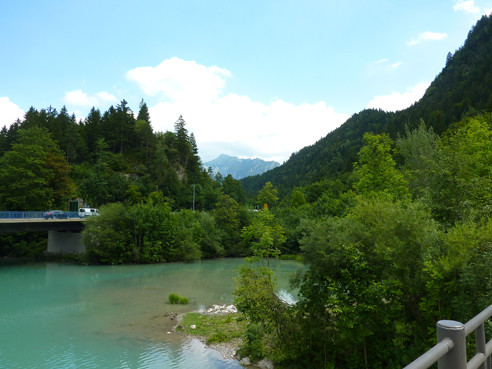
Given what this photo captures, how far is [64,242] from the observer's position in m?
47.0

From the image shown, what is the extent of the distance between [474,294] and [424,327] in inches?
94.5

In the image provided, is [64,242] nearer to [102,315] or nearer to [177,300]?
[177,300]

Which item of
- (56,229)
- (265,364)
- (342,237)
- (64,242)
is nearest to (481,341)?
(342,237)

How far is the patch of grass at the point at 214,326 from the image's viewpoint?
16.2m

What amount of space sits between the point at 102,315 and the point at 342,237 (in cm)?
1605

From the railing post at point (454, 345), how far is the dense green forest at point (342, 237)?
23.3 feet

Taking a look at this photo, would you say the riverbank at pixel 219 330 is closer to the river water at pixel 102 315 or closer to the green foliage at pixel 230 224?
the river water at pixel 102 315

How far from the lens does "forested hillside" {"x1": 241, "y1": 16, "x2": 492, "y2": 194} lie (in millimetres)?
76375

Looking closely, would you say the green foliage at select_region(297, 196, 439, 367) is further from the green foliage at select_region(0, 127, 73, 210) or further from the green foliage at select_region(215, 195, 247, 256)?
the green foliage at select_region(0, 127, 73, 210)

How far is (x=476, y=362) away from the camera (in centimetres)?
238

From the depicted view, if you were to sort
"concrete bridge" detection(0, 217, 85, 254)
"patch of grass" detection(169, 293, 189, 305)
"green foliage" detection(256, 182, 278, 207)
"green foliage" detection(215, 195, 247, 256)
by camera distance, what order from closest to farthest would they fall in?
1. "patch of grass" detection(169, 293, 189, 305)
2. "concrete bridge" detection(0, 217, 85, 254)
3. "green foliage" detection(215, 195, 247, 256)
4. "green foliage" detection(256, 182, 278, 207)

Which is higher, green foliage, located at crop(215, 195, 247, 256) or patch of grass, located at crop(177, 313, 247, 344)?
green foliage, located at crop(215, 195, 247, 256)

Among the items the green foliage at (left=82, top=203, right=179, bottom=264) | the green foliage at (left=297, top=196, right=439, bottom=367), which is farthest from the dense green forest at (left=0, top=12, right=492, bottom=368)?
the green foliage at (left=82, top=203, right=179, bottom=264)

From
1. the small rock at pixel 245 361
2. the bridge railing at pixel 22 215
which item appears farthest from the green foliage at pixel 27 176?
the small rock at pixel 245 361
